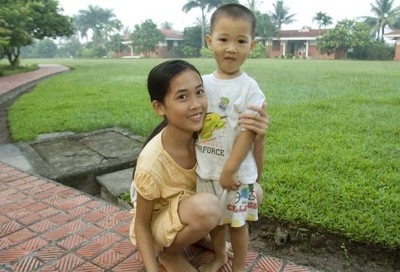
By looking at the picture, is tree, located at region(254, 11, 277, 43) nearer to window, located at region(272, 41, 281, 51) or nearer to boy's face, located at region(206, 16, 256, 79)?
window, located at region(272, 41, 281, 51)

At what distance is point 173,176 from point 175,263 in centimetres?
44

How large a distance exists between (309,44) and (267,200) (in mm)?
42077

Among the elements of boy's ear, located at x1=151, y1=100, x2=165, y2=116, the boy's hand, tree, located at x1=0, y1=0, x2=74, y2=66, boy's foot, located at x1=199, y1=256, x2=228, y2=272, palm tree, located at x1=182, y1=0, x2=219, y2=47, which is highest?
palm tree, located at x1=182, y1=0, x2=219, y2=47

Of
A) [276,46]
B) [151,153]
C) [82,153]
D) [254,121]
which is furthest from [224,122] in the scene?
[276,46]

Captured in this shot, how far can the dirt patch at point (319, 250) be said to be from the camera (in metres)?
2.14

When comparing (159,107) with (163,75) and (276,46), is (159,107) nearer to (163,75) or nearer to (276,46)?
(163,75)

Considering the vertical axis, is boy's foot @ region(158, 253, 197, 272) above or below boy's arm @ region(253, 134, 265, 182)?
below

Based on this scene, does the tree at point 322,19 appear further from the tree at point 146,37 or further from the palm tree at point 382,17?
the tree at point 146,37

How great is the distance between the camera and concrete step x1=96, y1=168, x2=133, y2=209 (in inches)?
114

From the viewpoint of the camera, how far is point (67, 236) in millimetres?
2180

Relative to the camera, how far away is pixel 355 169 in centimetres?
313

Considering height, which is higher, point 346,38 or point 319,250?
point 346,38

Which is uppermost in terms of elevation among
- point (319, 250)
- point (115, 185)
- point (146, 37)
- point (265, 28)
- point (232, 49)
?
point (265, 28)

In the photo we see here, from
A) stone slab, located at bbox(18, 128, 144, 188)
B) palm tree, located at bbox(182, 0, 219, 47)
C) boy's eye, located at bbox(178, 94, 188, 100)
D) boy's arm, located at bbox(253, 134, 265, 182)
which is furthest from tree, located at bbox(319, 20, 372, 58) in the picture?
boy's eye, located at bbox(178, 94, 188, 100)
